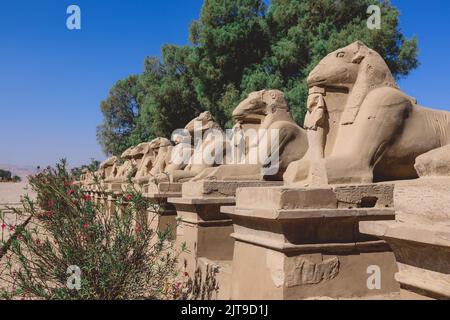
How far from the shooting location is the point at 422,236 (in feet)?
6.11

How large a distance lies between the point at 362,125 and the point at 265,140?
1950mm

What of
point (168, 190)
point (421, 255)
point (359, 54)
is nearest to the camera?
point (421, 255)

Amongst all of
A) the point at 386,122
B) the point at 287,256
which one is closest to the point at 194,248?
the point at 287,256

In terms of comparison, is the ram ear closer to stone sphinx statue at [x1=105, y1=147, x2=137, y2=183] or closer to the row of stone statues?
the row of stone statues

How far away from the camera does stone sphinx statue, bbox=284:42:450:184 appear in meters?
3.74

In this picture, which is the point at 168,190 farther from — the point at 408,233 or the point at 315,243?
the point at 408,233

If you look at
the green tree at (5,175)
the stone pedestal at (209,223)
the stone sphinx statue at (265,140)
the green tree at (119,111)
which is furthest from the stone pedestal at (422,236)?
the green tree at (5,175)

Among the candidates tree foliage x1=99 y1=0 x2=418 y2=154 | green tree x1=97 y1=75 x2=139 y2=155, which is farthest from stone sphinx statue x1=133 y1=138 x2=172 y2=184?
green tree x1=97 y1=75 x2=139 y2=155

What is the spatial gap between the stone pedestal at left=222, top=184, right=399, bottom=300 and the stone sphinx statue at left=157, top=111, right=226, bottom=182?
9.74 ft

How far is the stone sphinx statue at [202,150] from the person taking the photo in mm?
6973

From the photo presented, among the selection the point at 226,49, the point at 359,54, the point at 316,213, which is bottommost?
the point at 316,213

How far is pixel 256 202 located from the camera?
349 centimetres

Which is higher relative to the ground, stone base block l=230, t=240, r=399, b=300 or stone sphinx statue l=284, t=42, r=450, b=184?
stone sphinx statue l=284, t=42, r=450, b=184

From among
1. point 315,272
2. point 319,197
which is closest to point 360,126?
point 319,197
